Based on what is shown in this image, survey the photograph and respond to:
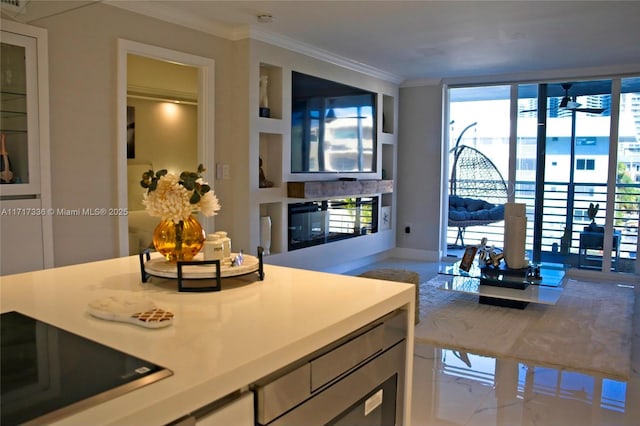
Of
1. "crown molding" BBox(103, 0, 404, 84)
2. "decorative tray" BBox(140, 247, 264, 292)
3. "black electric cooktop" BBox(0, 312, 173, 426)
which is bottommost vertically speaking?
"black electric cooktop" BBox(0, 312, 173, 426)

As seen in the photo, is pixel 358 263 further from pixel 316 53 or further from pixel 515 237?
pixel 316 53

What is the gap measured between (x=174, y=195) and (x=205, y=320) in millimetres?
497

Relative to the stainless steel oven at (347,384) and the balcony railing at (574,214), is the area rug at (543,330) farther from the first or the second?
the stainless steel oven at (347,384)

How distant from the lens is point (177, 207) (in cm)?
159

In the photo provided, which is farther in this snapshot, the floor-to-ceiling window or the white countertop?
the floor-to-ceiling window

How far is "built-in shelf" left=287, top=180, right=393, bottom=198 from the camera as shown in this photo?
4.95 m

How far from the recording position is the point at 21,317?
4.13 feet

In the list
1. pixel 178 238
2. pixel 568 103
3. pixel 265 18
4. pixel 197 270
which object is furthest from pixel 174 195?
pixel 568 103

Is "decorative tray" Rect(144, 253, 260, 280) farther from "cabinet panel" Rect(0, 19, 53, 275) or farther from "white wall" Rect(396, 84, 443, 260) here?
"white wall" Rect(396, 84, 443, 260)

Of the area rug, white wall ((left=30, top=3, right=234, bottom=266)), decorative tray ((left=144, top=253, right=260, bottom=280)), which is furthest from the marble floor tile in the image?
white wall ((left=30, top=3, right=234, bottom=266))

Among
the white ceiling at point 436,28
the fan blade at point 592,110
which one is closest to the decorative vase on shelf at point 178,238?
the white ceiling at point 436,28

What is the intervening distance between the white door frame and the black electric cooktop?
2.70 m

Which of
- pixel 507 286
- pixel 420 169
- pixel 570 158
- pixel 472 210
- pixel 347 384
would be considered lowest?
pixel 507 286

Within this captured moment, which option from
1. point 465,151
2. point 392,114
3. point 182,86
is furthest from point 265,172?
point 465,151
